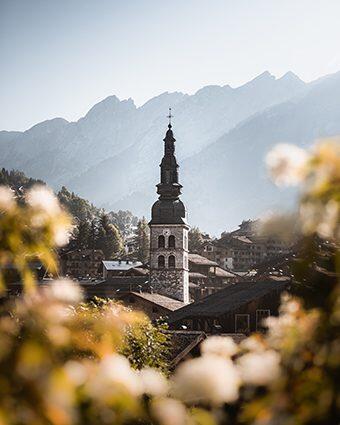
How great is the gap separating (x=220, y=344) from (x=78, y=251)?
121659 mm

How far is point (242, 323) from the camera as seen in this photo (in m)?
35.9

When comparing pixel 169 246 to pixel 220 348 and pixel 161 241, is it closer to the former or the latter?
pixel 161 241

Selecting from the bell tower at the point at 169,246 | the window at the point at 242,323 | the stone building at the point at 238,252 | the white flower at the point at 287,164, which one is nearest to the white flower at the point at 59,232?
the white flower at the point at 287,164

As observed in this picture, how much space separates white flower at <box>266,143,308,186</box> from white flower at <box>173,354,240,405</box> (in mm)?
604

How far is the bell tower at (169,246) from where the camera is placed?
64.2 metres

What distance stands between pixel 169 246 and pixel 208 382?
62898 mm

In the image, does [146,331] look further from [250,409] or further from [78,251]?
[78,251]

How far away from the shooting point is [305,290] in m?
11.9

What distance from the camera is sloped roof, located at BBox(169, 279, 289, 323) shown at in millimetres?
36062

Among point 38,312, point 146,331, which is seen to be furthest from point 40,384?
point 146,331

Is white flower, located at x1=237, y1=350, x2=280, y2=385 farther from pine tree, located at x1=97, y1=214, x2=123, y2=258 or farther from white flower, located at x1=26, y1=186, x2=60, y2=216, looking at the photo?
pine tree, located at x1=97, y1=214, x2=123, y2=258

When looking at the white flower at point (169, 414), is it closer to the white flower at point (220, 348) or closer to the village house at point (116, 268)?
the white flower at point (220, 348)

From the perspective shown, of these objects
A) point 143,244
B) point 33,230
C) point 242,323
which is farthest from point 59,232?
point 143,244

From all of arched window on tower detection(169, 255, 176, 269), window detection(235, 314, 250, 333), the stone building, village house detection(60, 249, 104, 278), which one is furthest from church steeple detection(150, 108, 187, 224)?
the stone building
